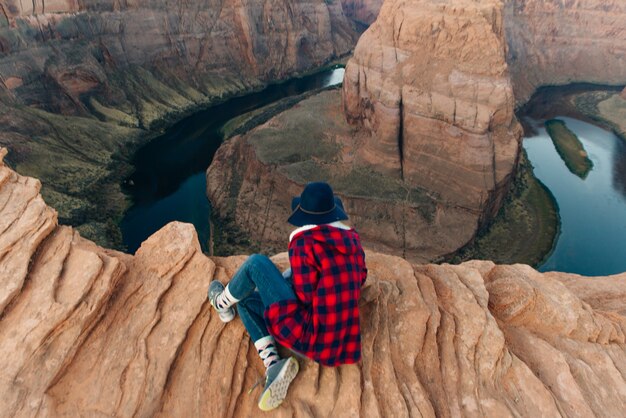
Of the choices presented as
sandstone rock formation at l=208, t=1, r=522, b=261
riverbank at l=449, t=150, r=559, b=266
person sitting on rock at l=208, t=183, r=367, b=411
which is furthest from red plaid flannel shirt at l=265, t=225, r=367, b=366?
riverbank at l=449, t=150, r=559, b=266

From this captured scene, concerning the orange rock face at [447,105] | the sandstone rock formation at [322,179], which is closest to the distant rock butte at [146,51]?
the sandstone rock formation at [322,179]

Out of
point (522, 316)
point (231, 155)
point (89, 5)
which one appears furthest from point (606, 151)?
point (89, 5)

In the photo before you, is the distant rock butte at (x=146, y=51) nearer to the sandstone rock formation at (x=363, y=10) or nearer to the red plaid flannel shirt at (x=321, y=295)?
the sandstone rock formation at (x=363, y=10)

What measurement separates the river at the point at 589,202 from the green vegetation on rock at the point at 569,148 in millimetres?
584

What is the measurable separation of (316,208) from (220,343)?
2839mm

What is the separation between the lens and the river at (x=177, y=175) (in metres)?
27.6

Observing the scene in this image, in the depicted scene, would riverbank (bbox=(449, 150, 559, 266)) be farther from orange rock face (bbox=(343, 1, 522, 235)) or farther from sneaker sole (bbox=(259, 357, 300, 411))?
sneaker sole (bbox=(259, 357, 300, 411))

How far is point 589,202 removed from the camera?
3136 cm

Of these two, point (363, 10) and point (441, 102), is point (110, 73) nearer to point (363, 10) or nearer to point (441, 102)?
point (441, 102)

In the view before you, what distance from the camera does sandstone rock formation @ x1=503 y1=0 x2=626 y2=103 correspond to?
59.8 meters

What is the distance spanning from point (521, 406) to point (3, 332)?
750cm

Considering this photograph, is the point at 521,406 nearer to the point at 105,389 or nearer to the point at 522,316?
the point at 522,316

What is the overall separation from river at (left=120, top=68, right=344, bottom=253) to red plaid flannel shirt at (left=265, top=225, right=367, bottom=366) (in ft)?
70.0

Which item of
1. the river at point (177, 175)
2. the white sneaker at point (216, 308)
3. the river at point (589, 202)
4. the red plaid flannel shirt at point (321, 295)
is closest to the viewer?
the red plaid flannel shirt at point (321, 295)
